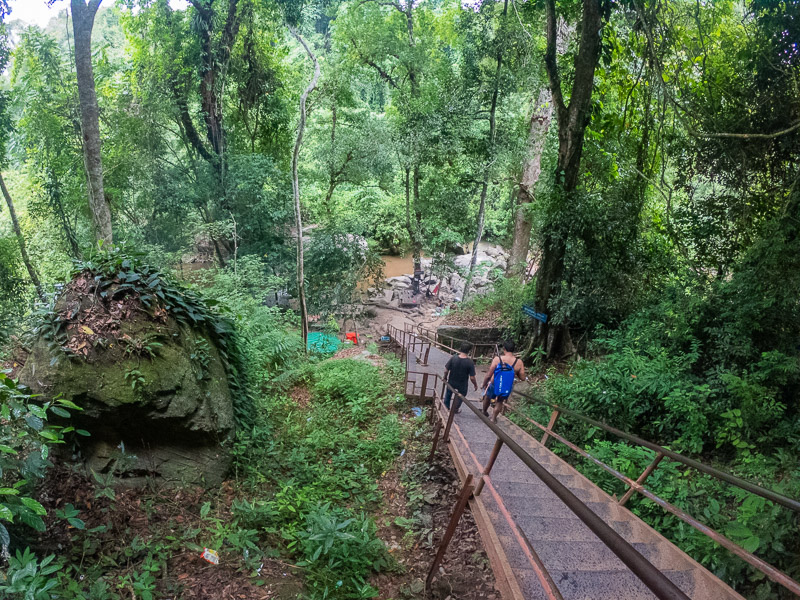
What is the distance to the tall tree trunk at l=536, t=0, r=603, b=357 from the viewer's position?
8.78m

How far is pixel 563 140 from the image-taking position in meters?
9.58

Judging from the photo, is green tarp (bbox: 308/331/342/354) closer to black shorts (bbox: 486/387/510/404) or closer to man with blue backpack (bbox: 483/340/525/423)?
black shorts (bbox: 486/387/510/404)

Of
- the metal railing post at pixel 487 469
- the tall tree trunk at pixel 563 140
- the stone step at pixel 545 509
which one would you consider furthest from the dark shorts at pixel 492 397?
the tall tree trunk at pixel 563 140

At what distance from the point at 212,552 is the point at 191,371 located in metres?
1.89

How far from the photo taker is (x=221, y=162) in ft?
57.3

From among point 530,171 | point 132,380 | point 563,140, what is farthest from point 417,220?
point 132,380

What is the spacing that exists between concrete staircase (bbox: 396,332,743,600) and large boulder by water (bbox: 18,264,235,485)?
3005mm

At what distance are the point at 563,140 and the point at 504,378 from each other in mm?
5971

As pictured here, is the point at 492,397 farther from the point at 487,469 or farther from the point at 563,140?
the point at 563,140

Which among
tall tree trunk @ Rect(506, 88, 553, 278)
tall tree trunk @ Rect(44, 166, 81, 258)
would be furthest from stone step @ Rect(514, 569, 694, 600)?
tall tree trunk @ Rect(44, 166, 81, 258)

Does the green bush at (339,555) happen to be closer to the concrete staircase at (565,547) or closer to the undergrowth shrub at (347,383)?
the concrete staircase at (565,547)

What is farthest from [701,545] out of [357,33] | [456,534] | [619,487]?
[357,33]

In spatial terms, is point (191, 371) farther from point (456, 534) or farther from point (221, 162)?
point (221, 162)

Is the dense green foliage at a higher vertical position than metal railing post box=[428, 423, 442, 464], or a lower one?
higher
